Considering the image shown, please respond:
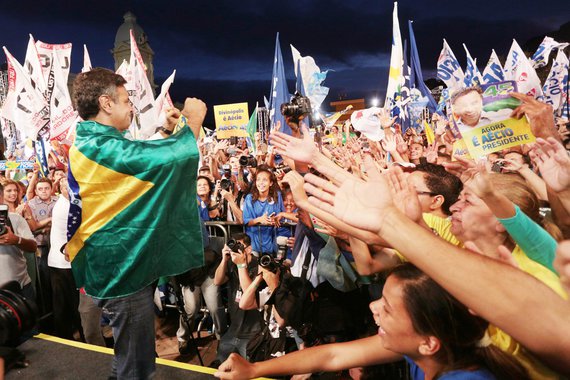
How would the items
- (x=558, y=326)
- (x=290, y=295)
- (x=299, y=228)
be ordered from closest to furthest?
(x=558, y=326)
(x=290, y=295)
(x=299, y=228)

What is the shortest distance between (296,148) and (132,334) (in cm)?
130

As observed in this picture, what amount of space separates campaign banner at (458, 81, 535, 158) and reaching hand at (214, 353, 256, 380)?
97.8 inches

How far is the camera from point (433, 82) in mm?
74062

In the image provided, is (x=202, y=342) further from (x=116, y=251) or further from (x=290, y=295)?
(x=116, y=251)

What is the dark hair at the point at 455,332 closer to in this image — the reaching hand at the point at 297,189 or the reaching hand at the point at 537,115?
the reaching hand at the point at 297,189

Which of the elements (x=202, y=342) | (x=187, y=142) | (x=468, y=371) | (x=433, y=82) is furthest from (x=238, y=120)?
(x=433, y=82)

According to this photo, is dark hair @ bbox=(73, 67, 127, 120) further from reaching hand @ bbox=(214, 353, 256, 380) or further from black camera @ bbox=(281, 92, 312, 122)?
black camera @ bbox=(281, 92, 312, 122)

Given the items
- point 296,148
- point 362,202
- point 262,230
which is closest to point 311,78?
point 262,230

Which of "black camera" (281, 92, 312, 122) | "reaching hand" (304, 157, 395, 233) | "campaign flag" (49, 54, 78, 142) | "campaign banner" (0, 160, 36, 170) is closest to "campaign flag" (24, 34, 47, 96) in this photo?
"campaign flag" (49, 54, 78, 142)

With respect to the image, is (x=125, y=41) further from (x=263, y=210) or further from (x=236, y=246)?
(x=236, y=246)

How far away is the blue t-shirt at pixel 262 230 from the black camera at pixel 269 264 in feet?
4.72

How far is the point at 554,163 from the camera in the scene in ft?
6.49

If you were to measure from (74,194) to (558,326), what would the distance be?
2.15m

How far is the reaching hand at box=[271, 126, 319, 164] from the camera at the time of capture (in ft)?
6.17
